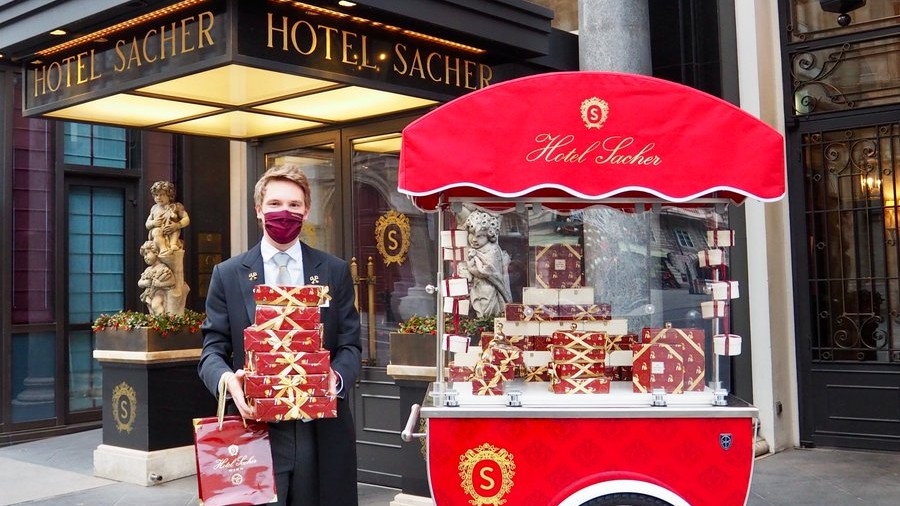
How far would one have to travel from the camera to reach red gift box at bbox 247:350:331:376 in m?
3.40

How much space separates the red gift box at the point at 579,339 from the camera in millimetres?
4664

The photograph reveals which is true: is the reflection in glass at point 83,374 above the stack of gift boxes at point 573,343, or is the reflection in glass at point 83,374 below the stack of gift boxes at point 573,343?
below

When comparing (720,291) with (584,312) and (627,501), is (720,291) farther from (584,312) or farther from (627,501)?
(627,501)

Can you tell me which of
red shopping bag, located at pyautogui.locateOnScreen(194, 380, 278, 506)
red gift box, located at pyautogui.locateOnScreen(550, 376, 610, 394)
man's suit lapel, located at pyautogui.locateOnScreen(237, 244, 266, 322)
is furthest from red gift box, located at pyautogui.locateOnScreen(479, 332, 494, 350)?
red shopping bag, located at pyautogui.locateOnScreen(194, 380, 278, 506)

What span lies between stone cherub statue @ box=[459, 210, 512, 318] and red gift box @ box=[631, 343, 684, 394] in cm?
94

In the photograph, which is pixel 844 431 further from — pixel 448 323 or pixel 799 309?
pixel 448 323

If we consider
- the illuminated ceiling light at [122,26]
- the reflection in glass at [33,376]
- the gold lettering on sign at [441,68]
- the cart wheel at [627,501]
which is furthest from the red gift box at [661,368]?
the reflection in glass at [33,376]

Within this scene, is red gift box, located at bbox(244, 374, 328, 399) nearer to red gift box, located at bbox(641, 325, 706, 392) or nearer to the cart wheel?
the cart wheel

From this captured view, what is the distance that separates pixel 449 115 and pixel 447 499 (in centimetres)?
183

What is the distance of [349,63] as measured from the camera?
21.6 feet

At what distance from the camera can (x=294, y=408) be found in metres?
3.38

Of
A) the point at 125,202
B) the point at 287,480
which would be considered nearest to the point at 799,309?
the point at 287,480

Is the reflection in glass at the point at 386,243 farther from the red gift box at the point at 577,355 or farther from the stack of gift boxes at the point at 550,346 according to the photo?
the red gift box at the point at 577,355

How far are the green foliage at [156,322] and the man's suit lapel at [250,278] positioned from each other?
16.4ft
